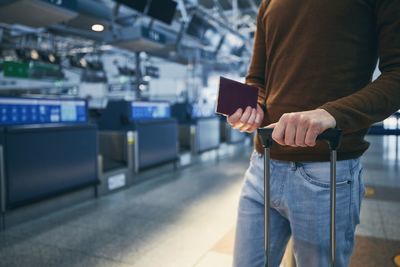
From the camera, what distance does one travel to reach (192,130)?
6238mm

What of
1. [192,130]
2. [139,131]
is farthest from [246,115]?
[192,130]

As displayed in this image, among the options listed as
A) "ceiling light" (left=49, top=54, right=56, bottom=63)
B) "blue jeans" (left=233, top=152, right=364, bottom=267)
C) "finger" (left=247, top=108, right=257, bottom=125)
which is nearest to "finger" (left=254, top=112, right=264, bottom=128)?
"finger" (left=247, top=108, right=257, bottom=125)

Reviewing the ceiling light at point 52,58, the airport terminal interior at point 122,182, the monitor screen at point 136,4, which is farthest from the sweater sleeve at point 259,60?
the ceiling light at point 52,58

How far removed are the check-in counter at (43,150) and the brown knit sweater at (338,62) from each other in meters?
2.49

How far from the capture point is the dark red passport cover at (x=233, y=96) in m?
0.84

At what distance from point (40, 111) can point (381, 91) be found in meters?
2.98

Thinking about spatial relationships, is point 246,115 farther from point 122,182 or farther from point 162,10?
point 162,10

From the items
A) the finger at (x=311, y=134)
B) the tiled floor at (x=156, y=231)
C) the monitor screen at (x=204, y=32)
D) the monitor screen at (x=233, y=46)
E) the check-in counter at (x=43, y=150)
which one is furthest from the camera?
the monitor screen at (x=233, y=46)

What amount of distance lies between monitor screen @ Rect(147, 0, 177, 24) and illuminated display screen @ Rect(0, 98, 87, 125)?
206 cm

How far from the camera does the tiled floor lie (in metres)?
2.22

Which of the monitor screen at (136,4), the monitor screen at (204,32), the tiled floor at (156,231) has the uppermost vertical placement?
the monitor screen at (204,32)

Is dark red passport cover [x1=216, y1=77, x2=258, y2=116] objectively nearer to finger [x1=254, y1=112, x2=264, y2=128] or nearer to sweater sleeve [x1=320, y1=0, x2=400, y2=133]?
finger [x1=254, y1=112, x2=264, y2=128]

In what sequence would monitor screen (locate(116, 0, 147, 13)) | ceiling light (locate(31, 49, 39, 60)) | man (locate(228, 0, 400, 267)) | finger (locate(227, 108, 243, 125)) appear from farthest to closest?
1. ceiling light (locate(31, 49, 39, 60))
2. monitor screen (locate(116, 0, 147, 13))
3. finger (locate(227, 108, 243, 125))
4. man (locate(228, 0, 400, 267))

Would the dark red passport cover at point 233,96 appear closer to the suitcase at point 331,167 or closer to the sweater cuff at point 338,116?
the suitcase at point 331,167
